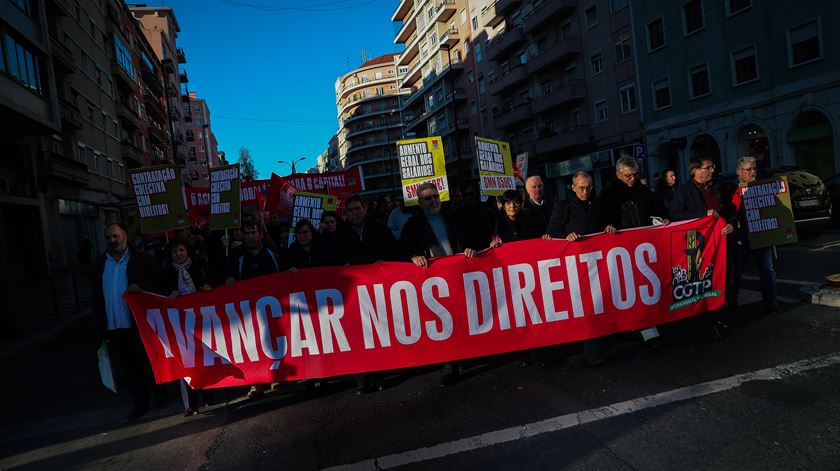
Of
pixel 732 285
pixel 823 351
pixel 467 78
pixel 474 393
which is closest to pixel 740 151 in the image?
pixel 732 285

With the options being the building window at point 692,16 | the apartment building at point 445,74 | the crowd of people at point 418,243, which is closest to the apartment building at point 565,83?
the building window at point 692,16

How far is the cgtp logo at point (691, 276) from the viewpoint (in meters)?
5.56

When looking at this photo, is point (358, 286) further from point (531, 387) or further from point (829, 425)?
point (829, 425)

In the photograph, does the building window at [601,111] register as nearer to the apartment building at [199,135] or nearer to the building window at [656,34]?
the building window at [656,34]

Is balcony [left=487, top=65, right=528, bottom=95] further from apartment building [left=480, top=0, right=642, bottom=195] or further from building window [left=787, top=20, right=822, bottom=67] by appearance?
building window [left=787, top=20, right=822, bottom=67]

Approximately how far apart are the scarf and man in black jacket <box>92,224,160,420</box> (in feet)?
0.86

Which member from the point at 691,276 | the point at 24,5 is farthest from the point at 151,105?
the point at 691,276

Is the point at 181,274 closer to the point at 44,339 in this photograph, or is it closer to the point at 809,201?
the point at 44,339

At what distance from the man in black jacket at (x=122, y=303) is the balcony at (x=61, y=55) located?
26011 millimetres

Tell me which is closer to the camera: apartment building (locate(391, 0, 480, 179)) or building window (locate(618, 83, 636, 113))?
building window (locate(618, 83, 636, 113))

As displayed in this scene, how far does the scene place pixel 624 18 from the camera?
1166 inches

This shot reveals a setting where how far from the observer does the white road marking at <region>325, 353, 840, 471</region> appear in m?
3.65

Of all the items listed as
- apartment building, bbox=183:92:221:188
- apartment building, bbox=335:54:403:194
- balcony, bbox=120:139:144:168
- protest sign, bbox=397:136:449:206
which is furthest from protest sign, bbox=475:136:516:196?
apartment building, bbox=183:92:221:188

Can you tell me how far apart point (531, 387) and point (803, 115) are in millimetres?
21474
